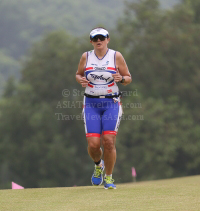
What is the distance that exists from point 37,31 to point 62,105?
108002 millimetres

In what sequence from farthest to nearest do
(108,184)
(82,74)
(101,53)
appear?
(82,74)
(108,184)
(101,53)

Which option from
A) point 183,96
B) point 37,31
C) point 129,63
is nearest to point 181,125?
point 183,96

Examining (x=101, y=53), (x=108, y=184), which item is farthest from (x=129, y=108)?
(x=101, y=53)

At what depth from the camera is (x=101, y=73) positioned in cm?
924

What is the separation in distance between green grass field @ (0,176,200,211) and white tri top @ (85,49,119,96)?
162 centimetres

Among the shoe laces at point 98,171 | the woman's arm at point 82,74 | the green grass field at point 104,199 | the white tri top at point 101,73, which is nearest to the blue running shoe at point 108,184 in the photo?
the green grass field at point 104,199

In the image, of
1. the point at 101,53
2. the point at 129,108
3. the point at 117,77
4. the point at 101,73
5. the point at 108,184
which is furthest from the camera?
the point at 129,108

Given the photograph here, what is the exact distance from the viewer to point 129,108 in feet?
136

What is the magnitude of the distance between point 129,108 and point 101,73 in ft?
106

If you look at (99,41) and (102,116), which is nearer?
(99,41)

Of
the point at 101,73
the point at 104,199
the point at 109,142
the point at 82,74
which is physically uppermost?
the point at 82,74

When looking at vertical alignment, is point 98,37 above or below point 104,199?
above

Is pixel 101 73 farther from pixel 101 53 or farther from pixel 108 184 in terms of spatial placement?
pixel 108 184

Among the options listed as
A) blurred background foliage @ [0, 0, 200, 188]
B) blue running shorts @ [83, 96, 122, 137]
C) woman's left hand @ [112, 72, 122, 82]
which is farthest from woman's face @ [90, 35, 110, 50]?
blurred background foliage @ [0, 0, 200, 188]
